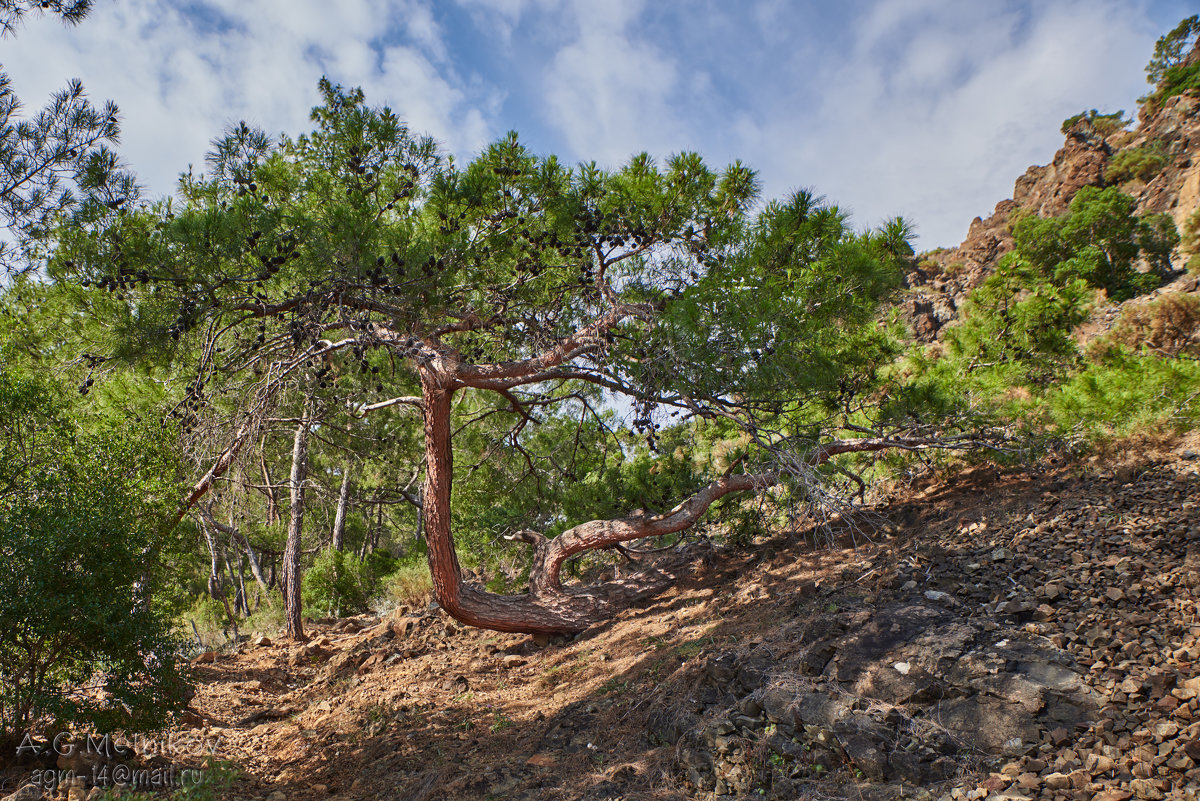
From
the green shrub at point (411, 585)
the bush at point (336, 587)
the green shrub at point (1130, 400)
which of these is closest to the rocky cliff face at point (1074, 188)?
the green shrub at point (1130, 400)

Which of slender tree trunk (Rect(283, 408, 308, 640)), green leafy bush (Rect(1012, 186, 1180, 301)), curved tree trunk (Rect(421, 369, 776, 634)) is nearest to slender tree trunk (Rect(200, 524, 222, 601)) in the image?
slender tree trunk (Rect(283, 408, 308, 640))

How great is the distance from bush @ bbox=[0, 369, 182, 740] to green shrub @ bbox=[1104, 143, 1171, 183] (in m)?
36.8

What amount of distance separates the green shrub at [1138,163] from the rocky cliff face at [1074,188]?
2.7 inches

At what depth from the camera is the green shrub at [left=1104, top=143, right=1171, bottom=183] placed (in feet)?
85.3

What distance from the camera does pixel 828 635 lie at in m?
3.93

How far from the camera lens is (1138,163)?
26.6 meters

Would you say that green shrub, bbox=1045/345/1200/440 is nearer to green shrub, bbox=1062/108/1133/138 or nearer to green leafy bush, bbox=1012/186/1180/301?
green leafy bush, bbox=1012/186/1180/301

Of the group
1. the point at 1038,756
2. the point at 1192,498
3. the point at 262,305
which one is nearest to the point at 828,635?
the point at 1038,756

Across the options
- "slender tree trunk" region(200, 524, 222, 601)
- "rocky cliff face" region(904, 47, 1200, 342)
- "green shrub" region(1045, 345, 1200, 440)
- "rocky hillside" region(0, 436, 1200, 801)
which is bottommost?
"rocky hillside" region(0, 436, 1200, 801)

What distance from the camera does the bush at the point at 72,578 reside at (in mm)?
2975

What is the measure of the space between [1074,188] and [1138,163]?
8.23ft

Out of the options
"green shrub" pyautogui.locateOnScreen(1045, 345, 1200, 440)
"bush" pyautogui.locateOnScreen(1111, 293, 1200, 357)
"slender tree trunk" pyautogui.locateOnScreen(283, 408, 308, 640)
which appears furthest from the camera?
"bush" pyautogui.locateOnScreen(1111, 293, 1200, 357)

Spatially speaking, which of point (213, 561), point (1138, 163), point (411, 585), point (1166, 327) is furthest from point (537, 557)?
point (1138, 163)

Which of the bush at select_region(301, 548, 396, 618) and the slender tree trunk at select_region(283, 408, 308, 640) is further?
the bush at select_region(301, 548, 396, 618)
